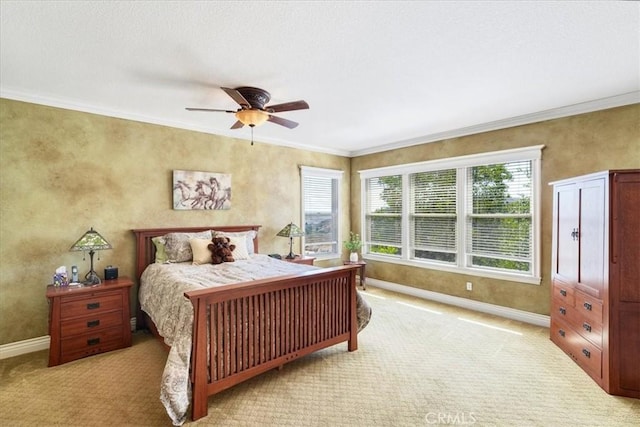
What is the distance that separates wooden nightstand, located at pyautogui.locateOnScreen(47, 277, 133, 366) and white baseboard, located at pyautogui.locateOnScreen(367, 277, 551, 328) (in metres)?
3.94

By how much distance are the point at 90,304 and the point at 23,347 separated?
2.82 feet

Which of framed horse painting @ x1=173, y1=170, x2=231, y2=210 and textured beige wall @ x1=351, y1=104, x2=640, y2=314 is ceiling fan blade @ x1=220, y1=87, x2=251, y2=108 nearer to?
framed horse painting @ x1=173, y1=170, x2=231, y2=210

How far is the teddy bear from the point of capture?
362 centimetres

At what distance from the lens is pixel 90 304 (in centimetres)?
296

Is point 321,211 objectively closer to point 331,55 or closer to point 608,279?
point 331,55

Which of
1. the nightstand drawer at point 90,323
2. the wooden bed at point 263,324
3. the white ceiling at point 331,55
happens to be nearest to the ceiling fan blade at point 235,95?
the white ceiling at point 331,55

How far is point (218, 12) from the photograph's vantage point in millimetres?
1782

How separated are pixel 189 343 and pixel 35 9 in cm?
223

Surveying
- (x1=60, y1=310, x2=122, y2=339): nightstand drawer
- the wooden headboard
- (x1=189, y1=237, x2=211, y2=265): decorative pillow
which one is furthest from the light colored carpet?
(x1=189, y1=237, x2=211, y2=265): decorative pillow

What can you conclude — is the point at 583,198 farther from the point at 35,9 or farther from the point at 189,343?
the point at 35,9

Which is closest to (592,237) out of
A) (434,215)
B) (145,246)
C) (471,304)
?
(471,304)

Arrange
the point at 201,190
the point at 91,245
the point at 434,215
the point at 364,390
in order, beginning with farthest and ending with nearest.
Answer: the point at 434,215, the point at 201,190, the point at 91,245, the point at 364,390

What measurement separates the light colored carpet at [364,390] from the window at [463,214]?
4.00 ft

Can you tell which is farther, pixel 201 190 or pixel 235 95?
pixel 201 190
